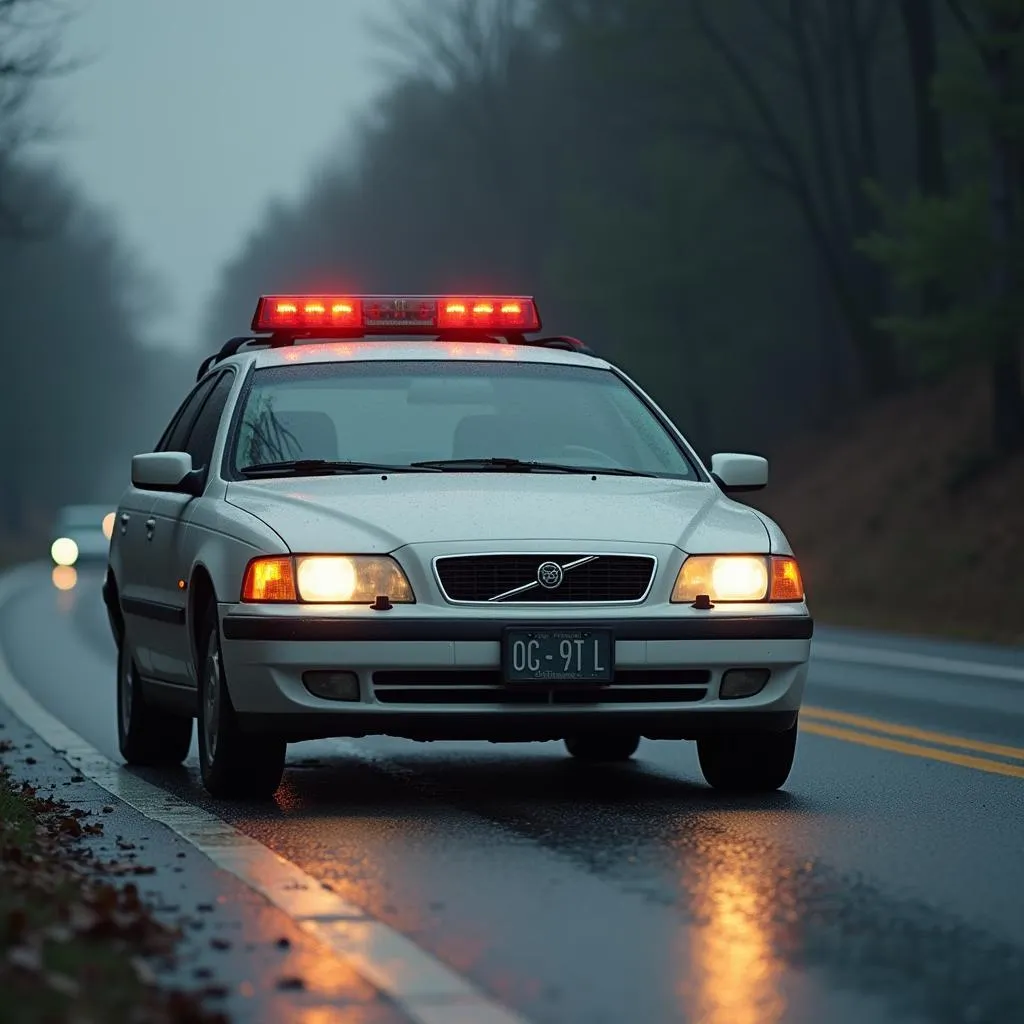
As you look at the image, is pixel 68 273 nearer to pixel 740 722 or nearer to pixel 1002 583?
pixel 1002 583

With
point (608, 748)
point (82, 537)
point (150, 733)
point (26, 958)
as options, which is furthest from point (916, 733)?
point (82, 537)

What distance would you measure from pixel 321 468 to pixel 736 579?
1.72m

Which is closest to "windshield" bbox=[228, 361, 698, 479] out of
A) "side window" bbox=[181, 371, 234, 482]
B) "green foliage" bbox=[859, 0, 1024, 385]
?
"side window" bbox=[181, 371, 234, 482]

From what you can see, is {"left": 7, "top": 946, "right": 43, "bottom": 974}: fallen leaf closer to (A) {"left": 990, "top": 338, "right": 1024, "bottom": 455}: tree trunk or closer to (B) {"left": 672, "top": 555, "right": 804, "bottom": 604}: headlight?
(B) {"left": 672, "top": 555, "right": 804, "bottom": 604}: headlight

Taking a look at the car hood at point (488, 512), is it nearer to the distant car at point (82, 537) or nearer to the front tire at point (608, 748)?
the front tire at point (608, 748)

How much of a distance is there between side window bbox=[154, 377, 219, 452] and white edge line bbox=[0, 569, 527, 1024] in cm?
163

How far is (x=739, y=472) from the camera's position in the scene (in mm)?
10484

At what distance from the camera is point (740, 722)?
9.44 metres

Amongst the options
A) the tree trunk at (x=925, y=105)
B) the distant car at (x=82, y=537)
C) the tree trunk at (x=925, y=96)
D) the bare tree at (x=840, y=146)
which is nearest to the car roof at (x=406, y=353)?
the tree trunk at (x=925, y=105)

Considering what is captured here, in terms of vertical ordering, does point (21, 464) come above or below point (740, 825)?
below

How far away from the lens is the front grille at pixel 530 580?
920cm

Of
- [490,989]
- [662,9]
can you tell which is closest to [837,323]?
[662,9]

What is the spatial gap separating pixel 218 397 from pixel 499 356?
47.6 inches

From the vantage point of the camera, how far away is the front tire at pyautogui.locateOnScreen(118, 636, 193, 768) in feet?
38.1
